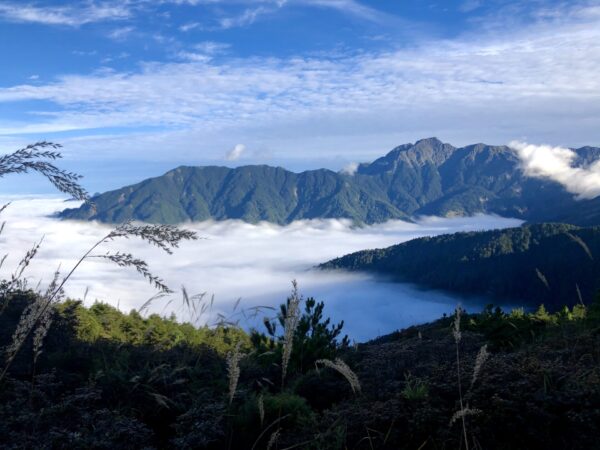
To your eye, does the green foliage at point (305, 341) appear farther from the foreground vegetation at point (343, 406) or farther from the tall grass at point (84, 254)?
the tall grass at point (84, 254)

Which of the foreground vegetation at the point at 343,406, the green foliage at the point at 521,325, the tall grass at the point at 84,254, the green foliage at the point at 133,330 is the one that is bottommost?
the green foliage at the point at 133,330

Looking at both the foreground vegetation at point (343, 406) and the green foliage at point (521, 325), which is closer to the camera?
the foreground vegetation at point (343, 406)

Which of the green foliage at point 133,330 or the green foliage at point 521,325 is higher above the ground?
the green foliage at point 521,325

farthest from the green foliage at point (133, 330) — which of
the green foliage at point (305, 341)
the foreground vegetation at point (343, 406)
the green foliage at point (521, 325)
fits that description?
the green foliage at point (521, 325)

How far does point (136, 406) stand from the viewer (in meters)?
5.84

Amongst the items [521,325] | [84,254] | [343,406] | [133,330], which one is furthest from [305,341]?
[84,254]

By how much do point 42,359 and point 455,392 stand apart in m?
7.41

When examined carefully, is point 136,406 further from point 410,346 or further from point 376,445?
point 410,346

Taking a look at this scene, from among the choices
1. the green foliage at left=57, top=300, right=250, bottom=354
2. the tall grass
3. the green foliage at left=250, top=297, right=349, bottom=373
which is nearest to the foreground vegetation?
the tall grass

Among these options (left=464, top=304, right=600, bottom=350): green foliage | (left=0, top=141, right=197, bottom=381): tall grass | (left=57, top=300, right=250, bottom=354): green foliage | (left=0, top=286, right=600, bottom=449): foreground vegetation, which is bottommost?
(left=57, top=300, right=250, bottom=354): green foliage

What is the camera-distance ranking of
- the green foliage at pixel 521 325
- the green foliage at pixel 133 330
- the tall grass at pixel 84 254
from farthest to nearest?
the green foliage at pixel 133 330
the green foliage at pixel 521 325
the tall grass at pixel 84 254

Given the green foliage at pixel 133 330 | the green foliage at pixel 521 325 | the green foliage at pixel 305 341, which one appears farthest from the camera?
the green foliage at pixel 133 330

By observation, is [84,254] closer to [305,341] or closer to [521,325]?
[305,341]

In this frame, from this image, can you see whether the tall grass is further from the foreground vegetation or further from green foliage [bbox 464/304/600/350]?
green foliage [bbox 464/304/600/350]
